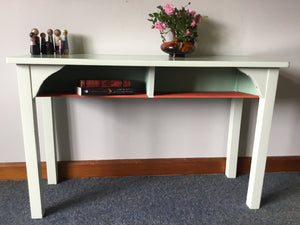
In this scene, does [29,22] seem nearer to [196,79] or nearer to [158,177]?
[196,79]

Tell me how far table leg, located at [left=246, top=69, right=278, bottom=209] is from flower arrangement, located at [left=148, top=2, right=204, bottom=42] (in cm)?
44

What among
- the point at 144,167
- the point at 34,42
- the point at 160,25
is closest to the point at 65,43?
the point at 34,42

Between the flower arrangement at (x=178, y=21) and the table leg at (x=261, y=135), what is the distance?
0.44m

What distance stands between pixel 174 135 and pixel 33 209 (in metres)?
0.91

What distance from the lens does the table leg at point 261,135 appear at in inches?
44.2

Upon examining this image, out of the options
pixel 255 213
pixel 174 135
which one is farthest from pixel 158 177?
pixel 255 213

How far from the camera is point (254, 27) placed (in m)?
1.45

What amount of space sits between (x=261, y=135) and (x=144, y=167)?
757mm

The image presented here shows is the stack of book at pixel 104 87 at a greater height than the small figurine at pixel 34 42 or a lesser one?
lesser

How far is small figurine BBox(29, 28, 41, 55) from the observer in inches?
47.0

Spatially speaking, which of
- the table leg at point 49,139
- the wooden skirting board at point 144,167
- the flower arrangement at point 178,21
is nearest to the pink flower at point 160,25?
the flower arrangement at point 178,21

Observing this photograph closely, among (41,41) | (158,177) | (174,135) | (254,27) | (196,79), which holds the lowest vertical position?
(158,177)

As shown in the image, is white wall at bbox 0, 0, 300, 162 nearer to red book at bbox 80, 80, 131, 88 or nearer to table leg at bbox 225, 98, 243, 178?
table leg at bbox 225, 98, 243, 178

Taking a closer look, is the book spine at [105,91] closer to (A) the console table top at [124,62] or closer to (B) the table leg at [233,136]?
(A) the console table top at [124,62]
